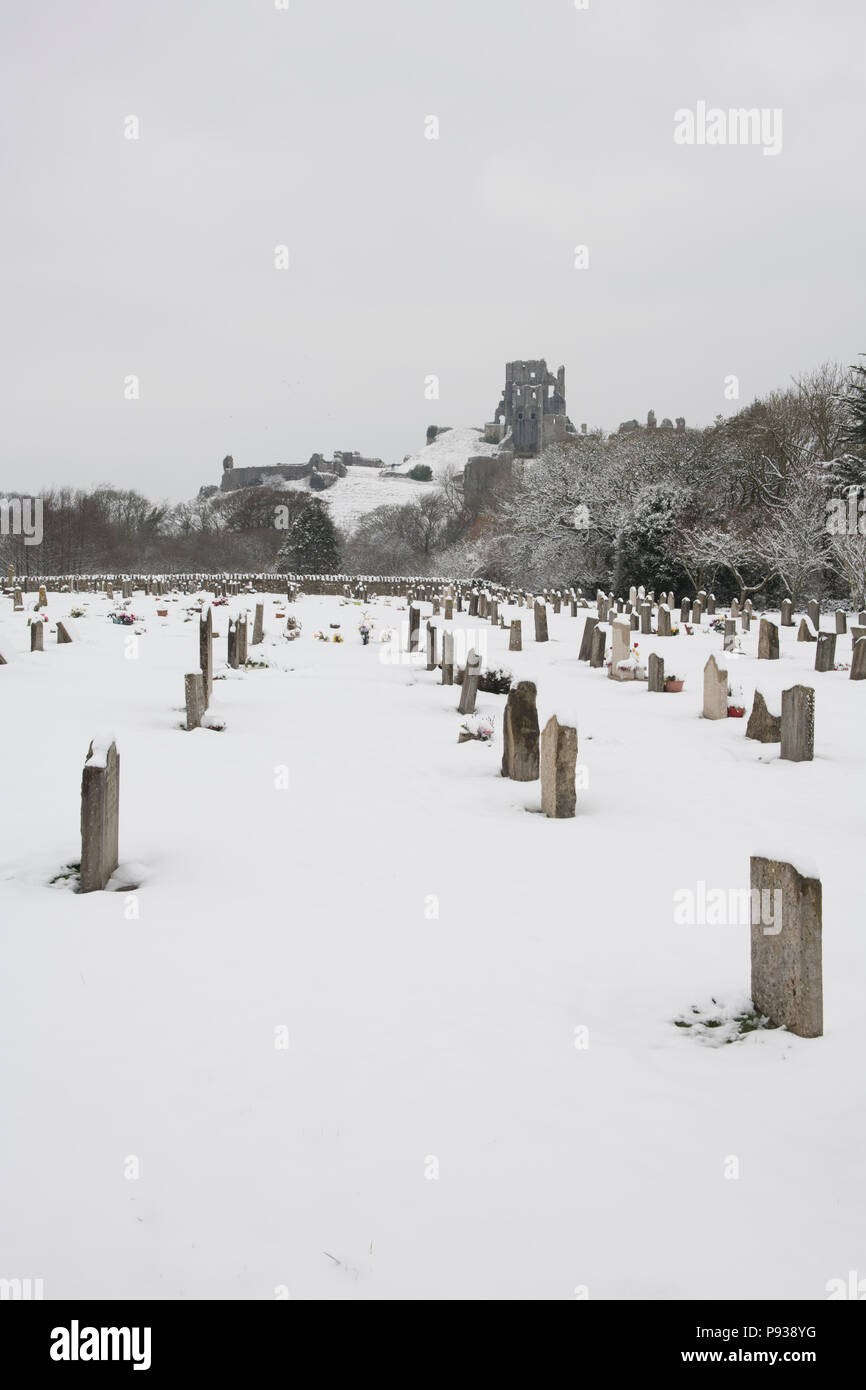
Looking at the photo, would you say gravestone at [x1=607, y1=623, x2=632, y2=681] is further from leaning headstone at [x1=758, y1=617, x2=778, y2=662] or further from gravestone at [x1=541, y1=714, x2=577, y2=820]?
gravestone at [x1=541, y1=714, x2=577, y2=820]

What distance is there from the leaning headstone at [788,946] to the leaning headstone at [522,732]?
4.22 m

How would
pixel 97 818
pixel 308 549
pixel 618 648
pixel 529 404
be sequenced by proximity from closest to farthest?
pixel 97 818, pixel 618 648, pixel 308 549, pixel 529 404

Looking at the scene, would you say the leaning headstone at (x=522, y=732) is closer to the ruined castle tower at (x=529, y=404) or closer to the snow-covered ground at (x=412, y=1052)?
the snow-covered ground at (x=412, y=1052)

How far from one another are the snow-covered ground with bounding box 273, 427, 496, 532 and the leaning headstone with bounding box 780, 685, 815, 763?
79.9 m

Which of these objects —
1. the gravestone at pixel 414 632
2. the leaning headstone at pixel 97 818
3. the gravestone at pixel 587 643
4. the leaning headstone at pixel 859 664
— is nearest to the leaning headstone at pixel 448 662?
the gravestone at pixel 587 643

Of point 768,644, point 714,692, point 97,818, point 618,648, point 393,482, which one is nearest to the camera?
point 97,818

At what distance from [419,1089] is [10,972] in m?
2.00

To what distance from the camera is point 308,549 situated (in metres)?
62.0

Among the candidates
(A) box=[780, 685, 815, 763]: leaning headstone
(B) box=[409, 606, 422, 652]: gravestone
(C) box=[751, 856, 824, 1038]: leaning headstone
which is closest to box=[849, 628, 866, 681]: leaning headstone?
(A) box=[780, 685, 815, 763]: leaning headstone

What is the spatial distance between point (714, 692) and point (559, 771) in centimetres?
477

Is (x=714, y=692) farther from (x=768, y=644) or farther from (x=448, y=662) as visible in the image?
(x=768, y=644)

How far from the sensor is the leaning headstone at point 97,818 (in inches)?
196

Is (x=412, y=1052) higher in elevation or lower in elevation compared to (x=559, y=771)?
lower

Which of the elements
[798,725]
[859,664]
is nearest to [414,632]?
[859,664]
